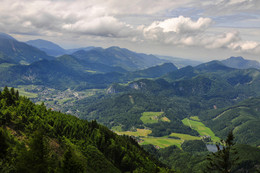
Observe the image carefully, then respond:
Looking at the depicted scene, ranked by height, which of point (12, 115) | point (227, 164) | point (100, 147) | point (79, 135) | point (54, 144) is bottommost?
point (100, 147)

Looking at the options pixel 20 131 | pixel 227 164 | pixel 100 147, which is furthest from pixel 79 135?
pixel 227 164

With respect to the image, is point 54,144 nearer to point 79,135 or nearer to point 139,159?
point 79,135

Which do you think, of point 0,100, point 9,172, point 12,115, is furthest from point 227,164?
point 0,100

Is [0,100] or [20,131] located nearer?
[20,131]

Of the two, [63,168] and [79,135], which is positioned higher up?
[63,168]

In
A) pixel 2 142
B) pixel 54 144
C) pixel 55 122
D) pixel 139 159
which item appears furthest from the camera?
pixel 139 159

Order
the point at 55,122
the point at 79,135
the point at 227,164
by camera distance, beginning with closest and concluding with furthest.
Answer: the point at 227,164 → the point at 55,122 → the point at 79,135
